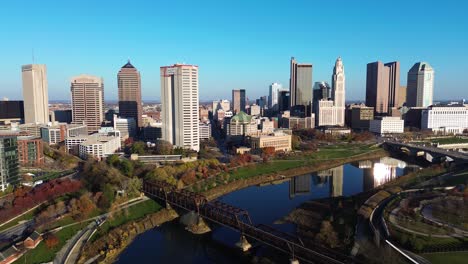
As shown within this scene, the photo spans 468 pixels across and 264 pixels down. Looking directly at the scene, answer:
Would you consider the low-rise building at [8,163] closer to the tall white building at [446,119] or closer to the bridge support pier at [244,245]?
the bridge support pier at [244,245]

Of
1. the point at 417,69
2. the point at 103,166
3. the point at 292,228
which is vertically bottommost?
the point at 292,228

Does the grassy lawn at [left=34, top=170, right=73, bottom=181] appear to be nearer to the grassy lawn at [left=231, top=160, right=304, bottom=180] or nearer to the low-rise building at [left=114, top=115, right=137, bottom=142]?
the grassy lawn at [left=231, top=160, right=304, bottom=180]

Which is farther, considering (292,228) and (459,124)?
(459,124)

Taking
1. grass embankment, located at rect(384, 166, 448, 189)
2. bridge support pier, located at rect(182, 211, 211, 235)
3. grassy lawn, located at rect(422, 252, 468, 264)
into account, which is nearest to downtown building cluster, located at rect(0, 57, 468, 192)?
bridge support pier, located at rect(182, 211, 211, 235)

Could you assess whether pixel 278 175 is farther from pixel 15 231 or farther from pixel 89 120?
pixel 89 120

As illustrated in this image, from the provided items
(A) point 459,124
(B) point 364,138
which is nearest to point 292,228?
(B) point 364,138

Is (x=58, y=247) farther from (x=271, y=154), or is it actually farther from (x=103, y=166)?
(x=271, y=154)

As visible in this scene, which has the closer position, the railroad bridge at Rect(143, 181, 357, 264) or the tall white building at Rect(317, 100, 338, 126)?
the railroad bridge at Rect(143, 181, 357, 264)
